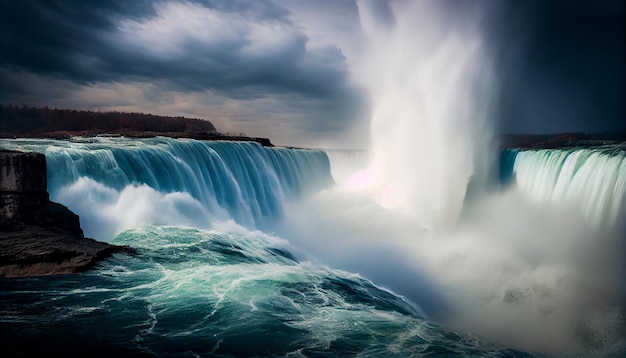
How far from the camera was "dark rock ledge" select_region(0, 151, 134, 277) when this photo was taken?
8.34 m

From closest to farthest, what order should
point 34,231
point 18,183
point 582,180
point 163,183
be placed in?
point 34,231 < point 18,183 < point 163,183 < point 582,180

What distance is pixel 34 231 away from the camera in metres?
9.38

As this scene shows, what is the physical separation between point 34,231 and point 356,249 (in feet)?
37.4

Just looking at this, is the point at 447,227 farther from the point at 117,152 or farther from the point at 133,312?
the point at 133,312

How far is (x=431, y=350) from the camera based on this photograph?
645 cm

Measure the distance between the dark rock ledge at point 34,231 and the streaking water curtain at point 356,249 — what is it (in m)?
0.63

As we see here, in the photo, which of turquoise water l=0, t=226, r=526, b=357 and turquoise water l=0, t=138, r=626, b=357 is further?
turquoise water l=0, t=138, r=626, b=357

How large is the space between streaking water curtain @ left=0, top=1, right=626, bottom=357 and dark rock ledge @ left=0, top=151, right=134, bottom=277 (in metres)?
0.63

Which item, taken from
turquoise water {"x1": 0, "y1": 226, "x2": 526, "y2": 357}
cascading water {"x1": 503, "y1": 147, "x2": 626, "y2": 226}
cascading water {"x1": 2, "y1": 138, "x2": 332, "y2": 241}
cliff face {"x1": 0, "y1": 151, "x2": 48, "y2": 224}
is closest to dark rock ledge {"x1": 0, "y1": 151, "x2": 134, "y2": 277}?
cliff face {"x1": 0, "y1": 151, "x2": 48, "y2": 224}

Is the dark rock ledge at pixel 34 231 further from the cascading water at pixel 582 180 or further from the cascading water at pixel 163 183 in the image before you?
the cascading water at pixel 582 180

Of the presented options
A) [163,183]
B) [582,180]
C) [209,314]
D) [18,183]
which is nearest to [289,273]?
[209,314]

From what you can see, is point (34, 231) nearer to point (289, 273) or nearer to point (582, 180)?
point (289, 273)

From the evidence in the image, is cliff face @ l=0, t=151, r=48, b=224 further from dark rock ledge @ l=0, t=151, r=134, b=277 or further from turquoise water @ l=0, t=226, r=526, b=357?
turquoise water @ l=0, t=226, r=526, b=357

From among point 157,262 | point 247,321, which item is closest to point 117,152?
point 157,262
